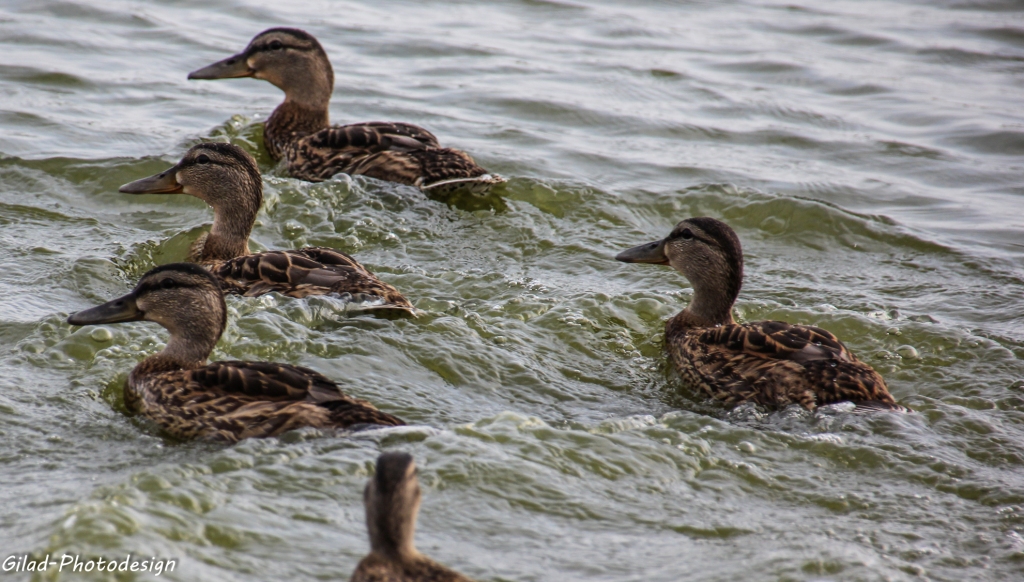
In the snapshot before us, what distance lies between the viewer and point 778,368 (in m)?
6.70

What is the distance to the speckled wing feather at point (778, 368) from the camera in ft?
21.4

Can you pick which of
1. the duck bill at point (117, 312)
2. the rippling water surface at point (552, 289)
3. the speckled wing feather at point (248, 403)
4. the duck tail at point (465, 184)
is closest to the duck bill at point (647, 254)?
the rippling water surface at point (552, 289)

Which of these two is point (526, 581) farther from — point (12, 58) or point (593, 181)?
point (12, 58)

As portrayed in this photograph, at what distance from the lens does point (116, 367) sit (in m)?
6.57

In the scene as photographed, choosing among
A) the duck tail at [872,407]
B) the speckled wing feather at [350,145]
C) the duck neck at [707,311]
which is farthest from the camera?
the speckled wing feather at [350,145]

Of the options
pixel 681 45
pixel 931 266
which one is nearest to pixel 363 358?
pixel 931 266

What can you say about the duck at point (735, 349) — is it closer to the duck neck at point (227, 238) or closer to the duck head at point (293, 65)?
the duck neck at point (227, 238)

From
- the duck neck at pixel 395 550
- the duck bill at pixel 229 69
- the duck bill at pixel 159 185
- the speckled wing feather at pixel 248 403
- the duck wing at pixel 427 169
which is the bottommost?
the speckled wing feather at pixel 248 403

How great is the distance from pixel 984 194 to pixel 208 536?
361 inches

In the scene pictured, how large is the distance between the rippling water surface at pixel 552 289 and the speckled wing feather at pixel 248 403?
16 centimetres

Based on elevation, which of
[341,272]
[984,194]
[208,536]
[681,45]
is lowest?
[208,536]

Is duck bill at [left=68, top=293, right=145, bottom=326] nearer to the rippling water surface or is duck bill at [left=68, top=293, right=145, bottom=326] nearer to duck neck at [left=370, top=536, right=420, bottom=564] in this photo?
the rippling water surface

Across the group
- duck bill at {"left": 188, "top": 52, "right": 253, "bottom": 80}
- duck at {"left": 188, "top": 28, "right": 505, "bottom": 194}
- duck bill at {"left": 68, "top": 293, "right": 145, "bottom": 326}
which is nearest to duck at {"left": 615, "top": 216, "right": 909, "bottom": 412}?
duck at {"left": 188, "top": 28, "right": 505, "bottom": 194}

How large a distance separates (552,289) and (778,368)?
2.10 m
